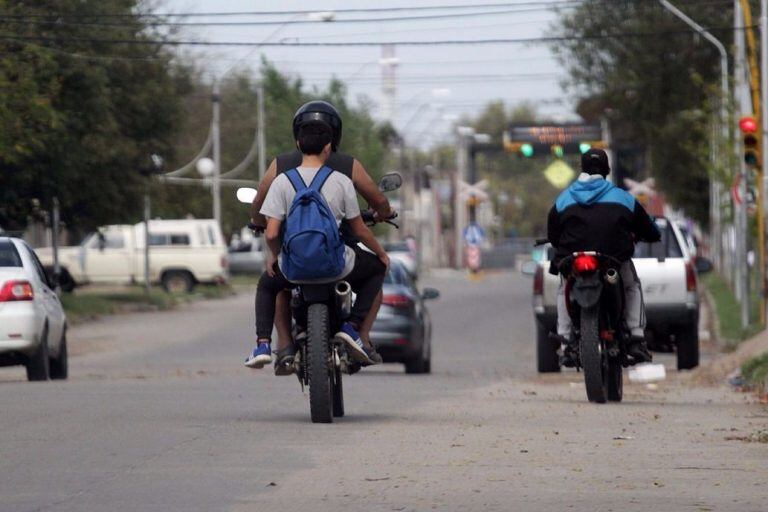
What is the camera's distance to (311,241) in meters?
11.1

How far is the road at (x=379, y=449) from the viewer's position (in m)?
8.20

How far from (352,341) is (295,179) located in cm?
105

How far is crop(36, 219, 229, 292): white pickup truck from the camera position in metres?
52.1

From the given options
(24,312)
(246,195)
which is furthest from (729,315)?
(246,195)

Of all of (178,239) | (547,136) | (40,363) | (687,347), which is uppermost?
(547,136)

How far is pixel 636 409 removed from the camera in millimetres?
13305

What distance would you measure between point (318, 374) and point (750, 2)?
111 ft

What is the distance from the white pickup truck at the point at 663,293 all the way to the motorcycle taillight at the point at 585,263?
22.6ft

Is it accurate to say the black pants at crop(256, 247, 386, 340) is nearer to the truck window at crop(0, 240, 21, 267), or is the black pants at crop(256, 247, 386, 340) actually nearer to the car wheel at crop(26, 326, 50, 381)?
the truck window at crop(0, 240, 21, 267)

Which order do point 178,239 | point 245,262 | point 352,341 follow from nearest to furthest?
point 352,341
point 178,239
point 245,262

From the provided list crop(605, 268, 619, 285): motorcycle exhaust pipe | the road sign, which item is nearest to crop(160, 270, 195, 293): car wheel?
the road sign

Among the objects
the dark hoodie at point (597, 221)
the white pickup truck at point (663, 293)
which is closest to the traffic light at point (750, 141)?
the white pickup truck at point (663, 293)

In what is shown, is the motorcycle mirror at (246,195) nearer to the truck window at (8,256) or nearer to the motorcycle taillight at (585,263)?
the motorcycle taillight at (585,263)

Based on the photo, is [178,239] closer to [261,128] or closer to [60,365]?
[261,128]
